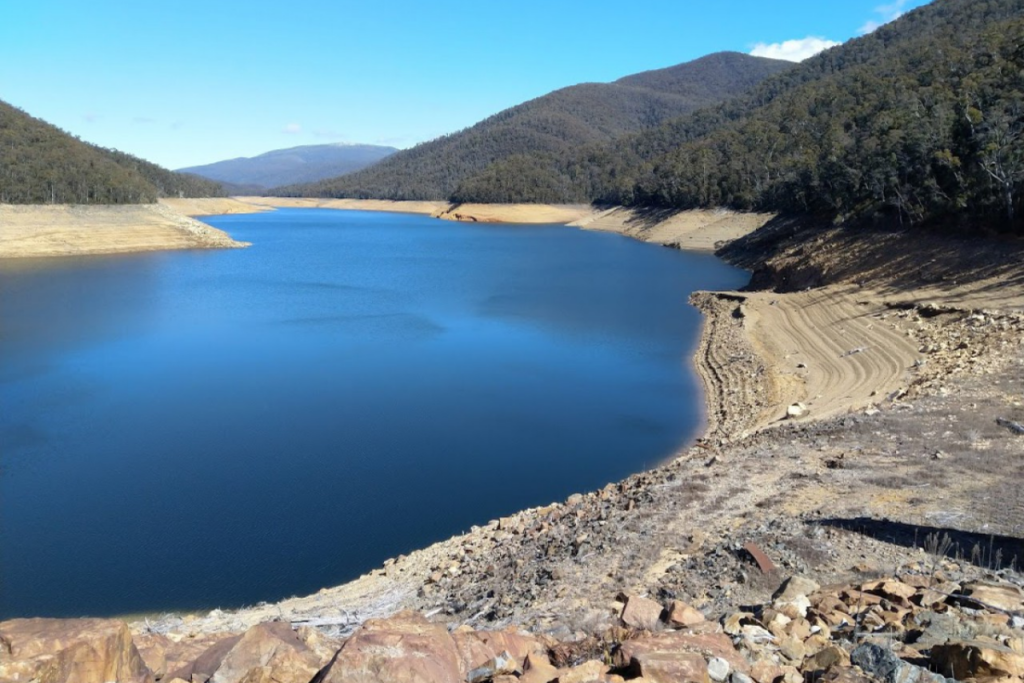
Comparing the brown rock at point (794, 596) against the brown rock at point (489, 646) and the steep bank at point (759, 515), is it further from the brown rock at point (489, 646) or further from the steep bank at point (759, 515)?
the brown rock at point (489, 646)

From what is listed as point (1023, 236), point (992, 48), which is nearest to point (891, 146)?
point (1023, 236)

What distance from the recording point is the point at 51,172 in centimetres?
6188

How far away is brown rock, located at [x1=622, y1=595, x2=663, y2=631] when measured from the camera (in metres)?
5.62

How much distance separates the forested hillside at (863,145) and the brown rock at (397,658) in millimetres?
25062

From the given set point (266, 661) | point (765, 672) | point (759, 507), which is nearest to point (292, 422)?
point (759, 507)

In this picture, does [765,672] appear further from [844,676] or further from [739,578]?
[739,578]

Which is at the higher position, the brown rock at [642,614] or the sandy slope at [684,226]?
the sandy slope at [684,226]

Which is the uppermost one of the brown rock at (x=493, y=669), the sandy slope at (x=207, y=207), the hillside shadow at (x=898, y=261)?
the sandy slope at (x=207, y=207)

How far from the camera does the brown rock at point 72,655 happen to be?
14.2ft

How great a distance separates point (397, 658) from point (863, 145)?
4116cm

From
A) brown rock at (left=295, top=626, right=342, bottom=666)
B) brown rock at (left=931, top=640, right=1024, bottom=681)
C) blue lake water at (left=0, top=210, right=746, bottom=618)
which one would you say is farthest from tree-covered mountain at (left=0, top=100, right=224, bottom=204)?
brown rock at (left=931, top=640, right=1024, bottom=681)

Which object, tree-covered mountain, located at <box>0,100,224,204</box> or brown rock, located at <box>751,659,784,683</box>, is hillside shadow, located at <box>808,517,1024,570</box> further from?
tree-covered mountain, located at <box>0,100,224,204</box>

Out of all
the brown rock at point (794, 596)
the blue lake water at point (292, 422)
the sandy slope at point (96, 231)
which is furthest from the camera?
the sandy slope at point (96, 231)

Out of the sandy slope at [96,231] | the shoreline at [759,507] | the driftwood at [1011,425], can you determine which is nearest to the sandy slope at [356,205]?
the sandy slope at [96,231]
